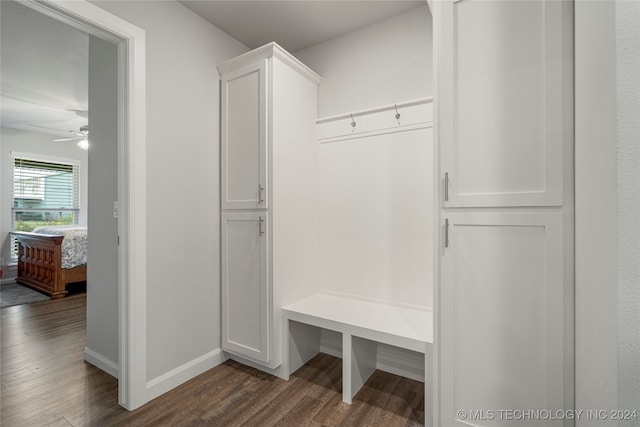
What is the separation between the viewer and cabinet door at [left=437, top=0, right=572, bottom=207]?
1.17m

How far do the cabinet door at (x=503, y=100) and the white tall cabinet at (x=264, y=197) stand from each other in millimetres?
1090

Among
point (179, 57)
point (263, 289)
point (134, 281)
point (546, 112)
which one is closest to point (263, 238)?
point (263, 289)

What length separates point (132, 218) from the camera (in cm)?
179

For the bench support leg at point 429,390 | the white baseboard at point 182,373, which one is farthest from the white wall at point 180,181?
the bench support leg at point 429,390

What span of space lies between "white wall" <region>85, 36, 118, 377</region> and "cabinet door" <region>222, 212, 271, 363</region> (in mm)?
732

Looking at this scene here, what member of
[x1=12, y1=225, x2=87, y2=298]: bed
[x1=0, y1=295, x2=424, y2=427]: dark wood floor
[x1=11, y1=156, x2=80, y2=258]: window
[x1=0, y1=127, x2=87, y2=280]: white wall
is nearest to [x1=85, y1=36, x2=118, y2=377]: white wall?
[x1=0, y1=295, x2=424, y2=427]: dark wood floor

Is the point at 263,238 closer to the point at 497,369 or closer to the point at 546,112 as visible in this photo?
the point at 497,369

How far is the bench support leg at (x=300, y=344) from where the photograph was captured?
2.14 metres

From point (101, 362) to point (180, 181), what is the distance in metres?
1.45

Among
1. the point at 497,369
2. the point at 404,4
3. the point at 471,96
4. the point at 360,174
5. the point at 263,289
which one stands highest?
the point at 404,4

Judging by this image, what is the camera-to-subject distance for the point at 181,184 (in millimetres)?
2074

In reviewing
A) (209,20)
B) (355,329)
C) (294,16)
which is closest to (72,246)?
(209,20)

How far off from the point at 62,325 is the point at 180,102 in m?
2.69

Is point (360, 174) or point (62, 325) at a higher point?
point (360, 174)
